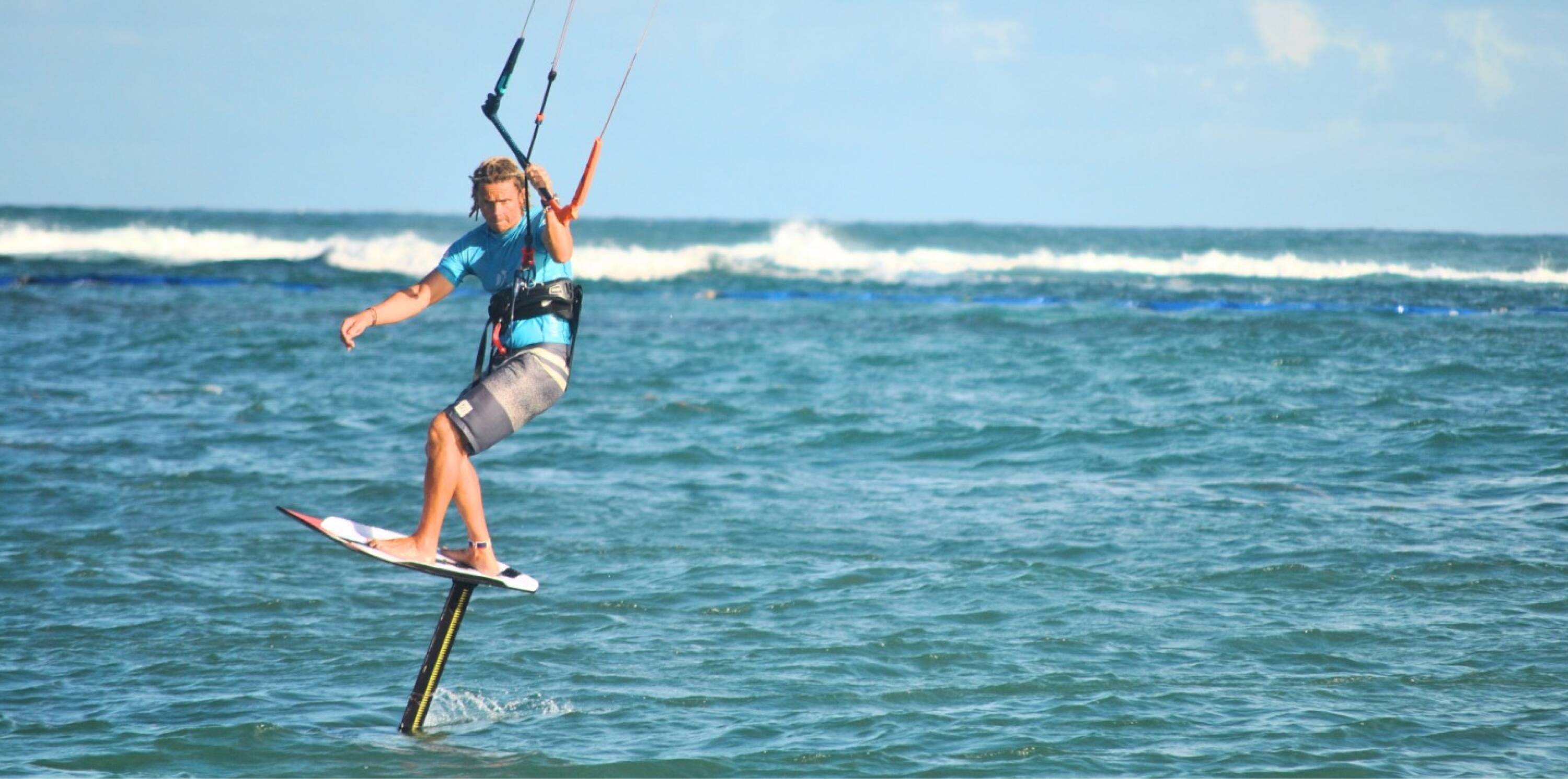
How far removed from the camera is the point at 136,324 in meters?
27.1

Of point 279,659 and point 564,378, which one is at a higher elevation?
point 564,378

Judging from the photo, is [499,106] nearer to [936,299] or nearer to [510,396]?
[510,396]

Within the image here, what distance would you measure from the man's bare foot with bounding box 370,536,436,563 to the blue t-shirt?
100 centimetres

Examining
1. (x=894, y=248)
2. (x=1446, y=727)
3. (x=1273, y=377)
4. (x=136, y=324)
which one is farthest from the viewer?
(x=894, y=248)

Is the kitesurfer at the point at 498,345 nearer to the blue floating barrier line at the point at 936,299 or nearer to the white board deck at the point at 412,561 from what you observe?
the white board deck at the point at 412,561

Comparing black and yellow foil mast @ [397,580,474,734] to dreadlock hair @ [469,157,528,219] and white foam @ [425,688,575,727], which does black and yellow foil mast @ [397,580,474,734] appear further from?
dreadlock hair @ [469,157,528,219]

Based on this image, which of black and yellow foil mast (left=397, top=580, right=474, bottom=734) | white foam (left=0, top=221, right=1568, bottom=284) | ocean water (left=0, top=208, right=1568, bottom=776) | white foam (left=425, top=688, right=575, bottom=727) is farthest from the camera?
white foam (left=0, top=221, right=1568, bottom=284)

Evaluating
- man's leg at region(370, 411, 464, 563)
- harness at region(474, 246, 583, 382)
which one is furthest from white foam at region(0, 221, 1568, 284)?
man's leg at region(370, 411, 464, 563)

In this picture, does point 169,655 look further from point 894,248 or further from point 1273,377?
point 894,248

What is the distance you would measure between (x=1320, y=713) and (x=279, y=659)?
19.5ft

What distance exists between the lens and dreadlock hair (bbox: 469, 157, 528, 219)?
6.18 meters

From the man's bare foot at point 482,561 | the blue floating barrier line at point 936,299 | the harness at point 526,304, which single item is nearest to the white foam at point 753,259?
the blue floating barrier line at point 936,299

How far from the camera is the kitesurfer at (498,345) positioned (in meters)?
6.06

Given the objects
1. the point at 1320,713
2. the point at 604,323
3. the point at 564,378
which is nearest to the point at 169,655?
the point at 564,378
